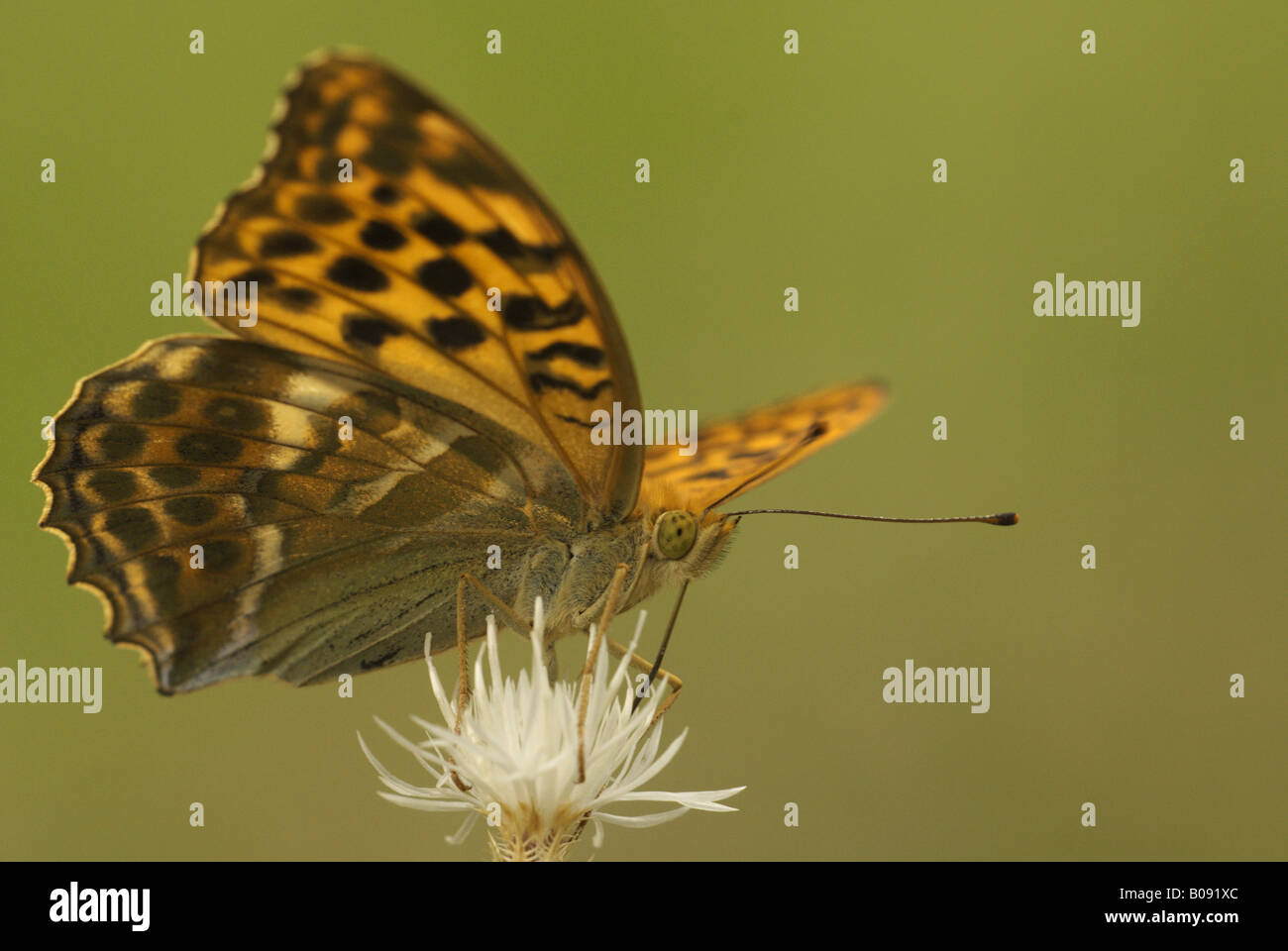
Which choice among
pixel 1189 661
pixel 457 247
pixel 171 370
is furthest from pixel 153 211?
pixel 1189 661

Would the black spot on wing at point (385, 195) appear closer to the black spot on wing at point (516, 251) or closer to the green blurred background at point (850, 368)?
the black spot on wing at point (516, 251)

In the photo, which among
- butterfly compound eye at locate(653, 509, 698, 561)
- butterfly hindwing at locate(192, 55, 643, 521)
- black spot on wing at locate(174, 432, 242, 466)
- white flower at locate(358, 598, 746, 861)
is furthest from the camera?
black spot on wing at locate(174, 432, 242, 466)

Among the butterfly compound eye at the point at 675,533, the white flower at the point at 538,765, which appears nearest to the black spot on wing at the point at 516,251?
the butterfly compound eye at the point at 675,533

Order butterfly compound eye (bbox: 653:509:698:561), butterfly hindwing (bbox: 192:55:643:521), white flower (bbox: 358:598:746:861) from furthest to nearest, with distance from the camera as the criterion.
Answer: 1. butterfly compound eye (bbox: 653:509:698:561)
2. butterfly hindwing (bbox: 192:55:643:521)
3. white flower (bbox: 358:598:746:861)

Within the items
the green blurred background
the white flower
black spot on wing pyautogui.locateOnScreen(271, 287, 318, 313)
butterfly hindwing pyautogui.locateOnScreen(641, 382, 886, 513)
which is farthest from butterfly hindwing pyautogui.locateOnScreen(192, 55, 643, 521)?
the green blurred background

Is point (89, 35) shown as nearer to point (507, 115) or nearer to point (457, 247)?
point (507, 115)

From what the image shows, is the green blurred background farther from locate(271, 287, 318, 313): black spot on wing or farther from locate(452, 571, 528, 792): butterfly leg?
locate(271, 287, 318, 313): black spot on wing

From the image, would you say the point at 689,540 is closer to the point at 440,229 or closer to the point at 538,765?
the point at 538,765
